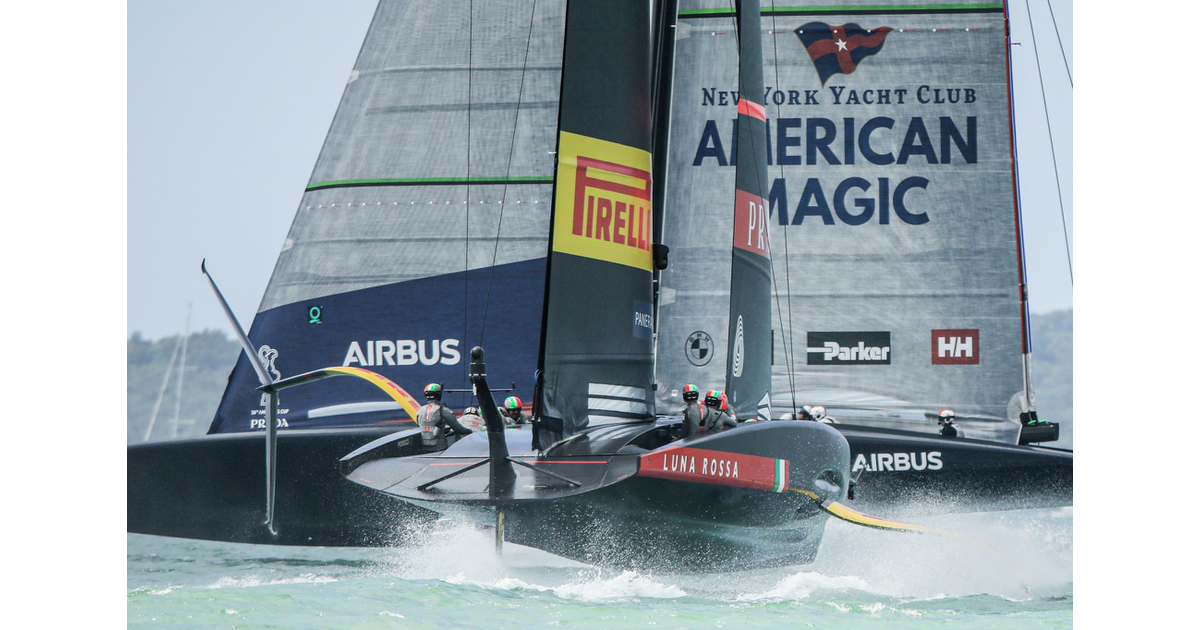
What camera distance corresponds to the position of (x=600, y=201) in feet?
15.0

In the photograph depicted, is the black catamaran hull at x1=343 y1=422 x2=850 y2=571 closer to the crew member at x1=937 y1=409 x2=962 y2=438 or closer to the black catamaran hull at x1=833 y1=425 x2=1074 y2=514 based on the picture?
the black catamaran hull at x1=833 y1=425 x2=1074 y2=514

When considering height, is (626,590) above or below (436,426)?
below

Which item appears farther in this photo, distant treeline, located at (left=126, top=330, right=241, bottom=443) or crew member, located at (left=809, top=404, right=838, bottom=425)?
crew member, located at (left=809, top=404, right=838, bottom=425)

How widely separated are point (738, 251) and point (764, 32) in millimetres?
2103

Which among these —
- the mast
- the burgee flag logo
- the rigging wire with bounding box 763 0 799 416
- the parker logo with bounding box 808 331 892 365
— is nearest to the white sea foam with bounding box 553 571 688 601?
the mast

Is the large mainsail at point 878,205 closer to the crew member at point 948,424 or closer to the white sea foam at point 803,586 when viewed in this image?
the crew member at point 948,424

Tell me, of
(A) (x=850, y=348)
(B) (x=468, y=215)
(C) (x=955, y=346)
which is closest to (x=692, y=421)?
(A) (x=850, y=348)

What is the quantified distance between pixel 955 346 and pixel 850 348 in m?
0.53

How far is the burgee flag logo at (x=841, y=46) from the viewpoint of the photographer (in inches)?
257

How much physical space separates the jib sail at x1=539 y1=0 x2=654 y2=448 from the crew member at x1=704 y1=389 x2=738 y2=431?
0.39m

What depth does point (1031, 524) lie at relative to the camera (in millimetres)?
5656

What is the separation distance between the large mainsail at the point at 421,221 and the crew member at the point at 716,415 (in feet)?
6.19

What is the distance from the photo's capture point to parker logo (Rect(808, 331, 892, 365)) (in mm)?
6395

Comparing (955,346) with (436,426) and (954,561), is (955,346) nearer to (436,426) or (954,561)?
(954,561)
